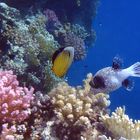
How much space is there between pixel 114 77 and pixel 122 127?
779 millimetres

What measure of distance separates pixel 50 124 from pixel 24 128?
413 mm

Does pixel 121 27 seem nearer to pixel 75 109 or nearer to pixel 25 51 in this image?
pixel 25 51

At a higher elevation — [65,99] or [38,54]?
[38,54]

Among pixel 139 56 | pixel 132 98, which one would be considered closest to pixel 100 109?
pixel 132 98

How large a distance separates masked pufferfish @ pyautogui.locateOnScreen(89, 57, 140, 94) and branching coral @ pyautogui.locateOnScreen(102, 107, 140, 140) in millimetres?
569

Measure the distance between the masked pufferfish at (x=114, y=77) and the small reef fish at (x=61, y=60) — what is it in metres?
0.52

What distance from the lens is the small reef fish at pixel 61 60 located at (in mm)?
3893

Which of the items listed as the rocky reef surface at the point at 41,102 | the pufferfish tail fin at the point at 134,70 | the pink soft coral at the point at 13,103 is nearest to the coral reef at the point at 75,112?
the rocky reef surface at the point at 41,102

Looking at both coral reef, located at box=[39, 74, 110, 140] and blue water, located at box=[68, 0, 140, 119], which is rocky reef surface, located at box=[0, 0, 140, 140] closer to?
coral reef, located at box=[39, 74, 110, 140]

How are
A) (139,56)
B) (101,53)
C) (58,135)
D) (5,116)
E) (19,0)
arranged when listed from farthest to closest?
(139,56) → (101,53) → (19,0) → (58,135) → (5,116)

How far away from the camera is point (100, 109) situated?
511 cm

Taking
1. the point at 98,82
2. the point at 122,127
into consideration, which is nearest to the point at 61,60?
the point at 98,82

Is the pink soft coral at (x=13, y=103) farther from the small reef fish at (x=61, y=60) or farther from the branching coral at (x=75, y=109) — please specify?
the small reef fish at (x=61, y=60)

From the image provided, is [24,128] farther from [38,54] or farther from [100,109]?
[38,54]
